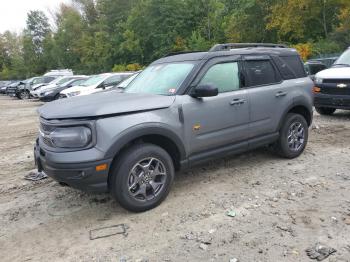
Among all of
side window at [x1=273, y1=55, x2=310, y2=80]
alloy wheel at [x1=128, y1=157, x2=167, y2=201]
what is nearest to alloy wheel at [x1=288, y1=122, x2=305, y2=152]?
side window at [x1=273, y1=55, x2=310, y2=80]

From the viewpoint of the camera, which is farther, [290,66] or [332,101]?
[332,101]

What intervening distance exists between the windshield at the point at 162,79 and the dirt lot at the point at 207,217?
1.36 meters

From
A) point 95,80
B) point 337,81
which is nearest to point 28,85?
point 95,80

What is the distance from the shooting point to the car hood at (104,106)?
405 cm

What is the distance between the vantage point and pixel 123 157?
4199 mm

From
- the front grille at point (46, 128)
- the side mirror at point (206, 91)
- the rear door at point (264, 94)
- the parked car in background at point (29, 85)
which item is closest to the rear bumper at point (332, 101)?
the rear door at point (264, 94)

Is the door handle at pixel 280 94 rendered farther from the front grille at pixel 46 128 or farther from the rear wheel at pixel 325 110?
the rear wheel at pixel 325 110

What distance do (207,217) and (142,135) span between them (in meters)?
1.18

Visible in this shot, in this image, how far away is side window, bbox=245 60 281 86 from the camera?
216 inches

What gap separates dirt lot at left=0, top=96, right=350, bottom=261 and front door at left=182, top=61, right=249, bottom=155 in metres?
0.65

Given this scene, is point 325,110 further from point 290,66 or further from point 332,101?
point 290,66

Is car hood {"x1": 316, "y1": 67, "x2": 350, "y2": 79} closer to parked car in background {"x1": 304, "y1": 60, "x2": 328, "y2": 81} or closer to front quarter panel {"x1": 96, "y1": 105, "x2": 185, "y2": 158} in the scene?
parked car in background {"x1": 304, "y1": 60, "x2": 328, "y2": 81}

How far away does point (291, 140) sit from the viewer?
6105 mm

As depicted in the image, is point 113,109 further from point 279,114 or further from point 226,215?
point 279,114
